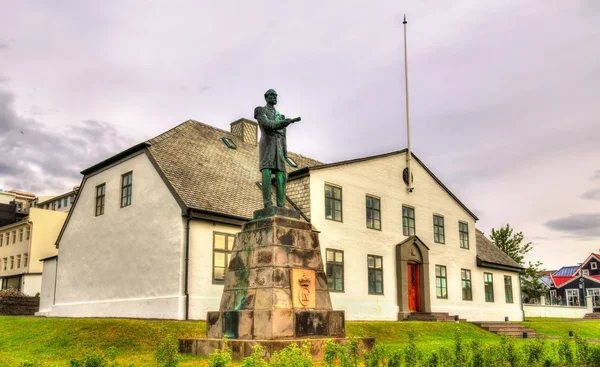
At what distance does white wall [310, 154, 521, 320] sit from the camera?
79.3 feet

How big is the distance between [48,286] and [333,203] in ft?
49.2

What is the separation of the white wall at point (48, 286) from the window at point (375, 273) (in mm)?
15163

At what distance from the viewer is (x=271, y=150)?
13766mm

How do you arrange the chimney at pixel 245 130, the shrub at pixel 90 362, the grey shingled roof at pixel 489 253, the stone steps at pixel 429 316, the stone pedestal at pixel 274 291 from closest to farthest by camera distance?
the shrub at pixel 90 362, the stone pedestal at pixel 274 291, the stone steps at pixel 429 316, the chimney at pixel 245 130, the grey shingled roof at pixel 489 253

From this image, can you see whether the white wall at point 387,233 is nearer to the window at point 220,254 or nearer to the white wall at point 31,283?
the window at point 220,254

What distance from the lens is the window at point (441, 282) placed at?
2890cm

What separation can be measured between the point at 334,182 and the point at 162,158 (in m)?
7.36

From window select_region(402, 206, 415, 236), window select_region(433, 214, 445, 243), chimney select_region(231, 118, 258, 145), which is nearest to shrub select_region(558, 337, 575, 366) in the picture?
window select_region(402, 206, 415, 236)

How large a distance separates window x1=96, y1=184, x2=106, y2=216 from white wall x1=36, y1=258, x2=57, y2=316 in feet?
15.3

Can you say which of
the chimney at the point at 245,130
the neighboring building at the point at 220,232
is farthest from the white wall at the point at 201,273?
the chimney at the point at 245,130

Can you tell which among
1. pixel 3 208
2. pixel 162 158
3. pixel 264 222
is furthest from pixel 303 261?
pixel 3 208

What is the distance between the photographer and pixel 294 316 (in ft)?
40.1

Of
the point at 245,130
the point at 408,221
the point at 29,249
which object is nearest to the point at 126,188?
Answer: the point at 245,130

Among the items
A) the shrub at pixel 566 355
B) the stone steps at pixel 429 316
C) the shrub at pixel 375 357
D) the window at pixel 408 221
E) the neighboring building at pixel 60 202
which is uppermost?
the neighboring building at pixel 60 202
